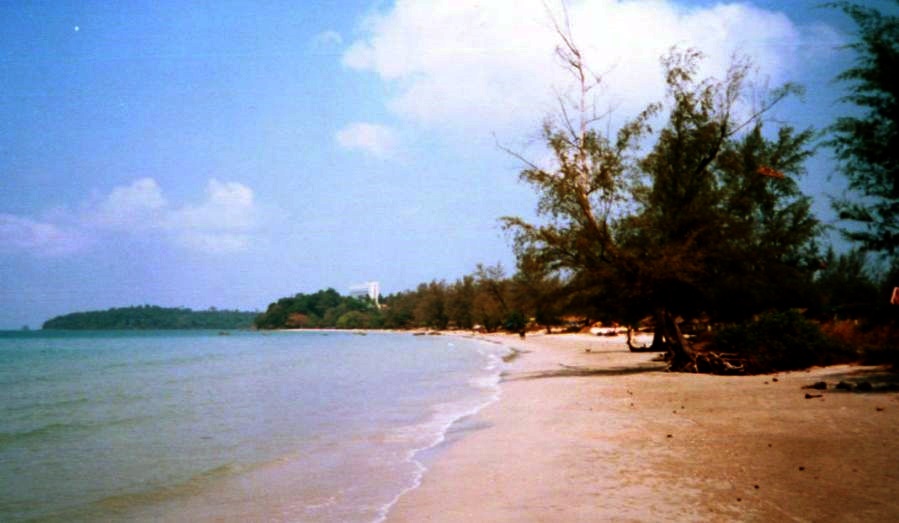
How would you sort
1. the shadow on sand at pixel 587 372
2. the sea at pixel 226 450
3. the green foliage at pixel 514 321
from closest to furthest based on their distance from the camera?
the sea at pixel 226 450 → the shadow on sand at pixel 587 372 → the green foliage at pixel 514 321

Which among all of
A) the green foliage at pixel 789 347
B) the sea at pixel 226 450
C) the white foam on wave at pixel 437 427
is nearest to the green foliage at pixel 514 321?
the sea at pixel 226 450

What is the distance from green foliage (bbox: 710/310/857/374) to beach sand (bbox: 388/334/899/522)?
4324 mm

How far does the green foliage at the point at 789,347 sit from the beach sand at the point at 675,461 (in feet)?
14.2

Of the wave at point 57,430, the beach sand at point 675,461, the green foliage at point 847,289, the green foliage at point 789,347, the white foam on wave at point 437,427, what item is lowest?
the wave at point 57,430

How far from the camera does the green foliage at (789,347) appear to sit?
17906 mm

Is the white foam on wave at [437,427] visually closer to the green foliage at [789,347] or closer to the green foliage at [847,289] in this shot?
the green foliage at [789,347]

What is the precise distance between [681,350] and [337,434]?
13.0 metres

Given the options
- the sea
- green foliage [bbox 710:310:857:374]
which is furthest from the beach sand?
green foliage [bbox 710:310:857:374]

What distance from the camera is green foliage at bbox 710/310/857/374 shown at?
1791cm

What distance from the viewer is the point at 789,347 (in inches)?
706

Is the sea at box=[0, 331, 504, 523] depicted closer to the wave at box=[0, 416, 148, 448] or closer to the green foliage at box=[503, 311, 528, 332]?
the wave at box=[0, 416, 148, 448]

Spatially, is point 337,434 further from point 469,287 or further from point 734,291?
point 469,287

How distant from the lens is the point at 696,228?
20.2 m

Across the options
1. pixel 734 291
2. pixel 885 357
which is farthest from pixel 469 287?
pixel 885 357
